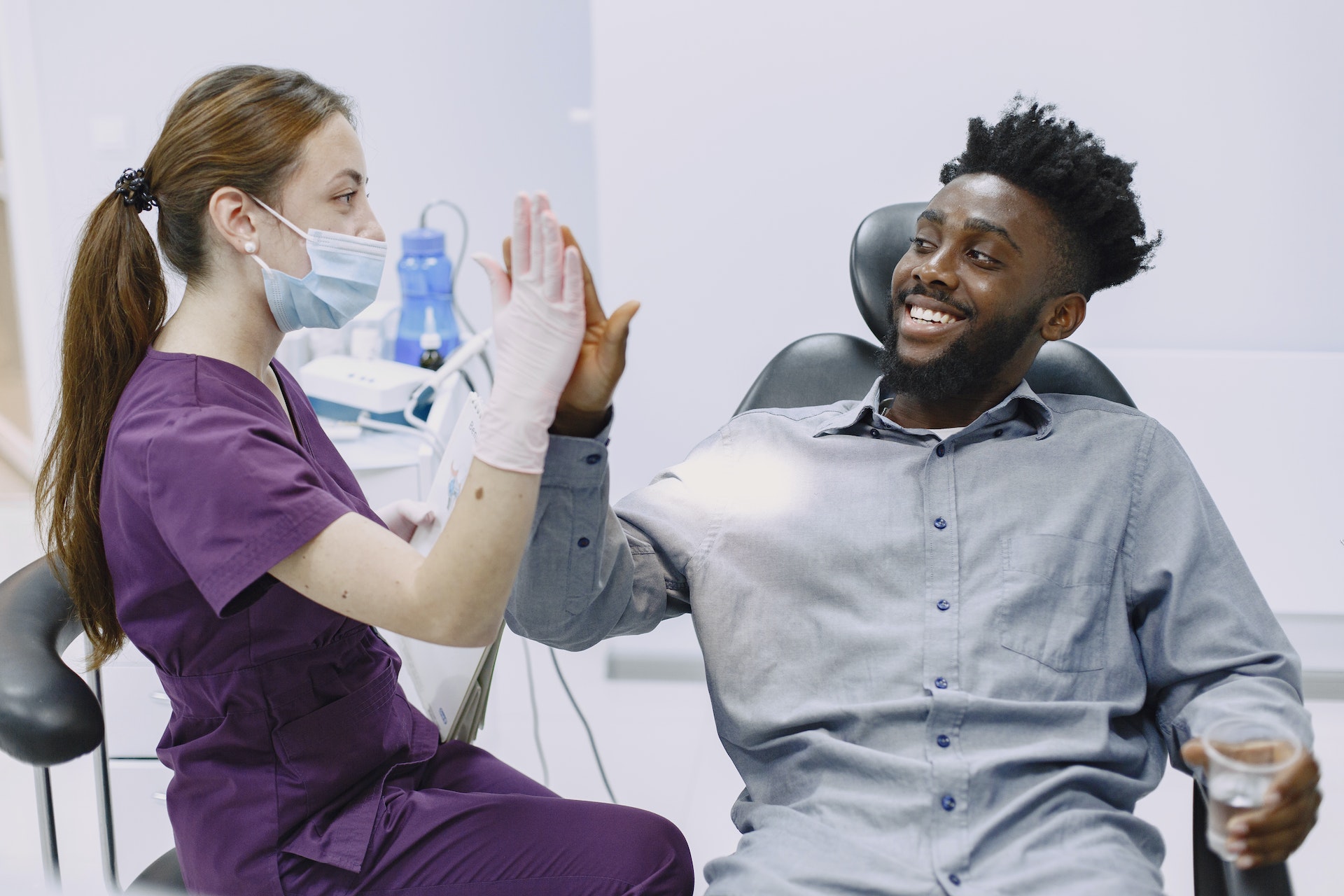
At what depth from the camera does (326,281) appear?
1.13 meters

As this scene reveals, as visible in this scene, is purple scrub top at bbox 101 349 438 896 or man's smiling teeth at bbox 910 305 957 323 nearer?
purple scrub top at bbox 101 349 438 896

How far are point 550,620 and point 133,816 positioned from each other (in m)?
0.90

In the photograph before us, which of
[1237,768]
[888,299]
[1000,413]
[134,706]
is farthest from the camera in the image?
[134,706]

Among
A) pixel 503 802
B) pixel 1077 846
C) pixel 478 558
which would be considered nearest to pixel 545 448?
pixel 478 558

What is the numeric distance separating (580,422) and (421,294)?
1.47 meters

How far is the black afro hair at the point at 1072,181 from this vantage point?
129 cm

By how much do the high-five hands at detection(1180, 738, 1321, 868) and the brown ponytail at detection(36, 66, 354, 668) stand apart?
1.03 metres

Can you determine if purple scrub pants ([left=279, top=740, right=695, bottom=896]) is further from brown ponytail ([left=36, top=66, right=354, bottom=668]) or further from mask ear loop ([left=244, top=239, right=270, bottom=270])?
mask ear loop ([left=244, top=239, right=270, bottom=270])

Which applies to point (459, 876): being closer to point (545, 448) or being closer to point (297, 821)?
point (297, 821)

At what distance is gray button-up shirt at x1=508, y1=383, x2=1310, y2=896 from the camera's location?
1049mm

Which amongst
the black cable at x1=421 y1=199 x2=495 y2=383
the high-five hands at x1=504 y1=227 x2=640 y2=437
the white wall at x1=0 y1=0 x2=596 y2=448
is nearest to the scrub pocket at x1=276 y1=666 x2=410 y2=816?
the high-five hands at x1=504 y1=227 x2=640 y2=437

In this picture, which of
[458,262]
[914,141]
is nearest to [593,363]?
[914,141]

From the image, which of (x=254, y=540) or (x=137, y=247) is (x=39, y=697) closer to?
(x=254, y=540)

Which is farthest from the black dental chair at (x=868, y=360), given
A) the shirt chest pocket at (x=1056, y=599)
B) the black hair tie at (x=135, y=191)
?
the black hair tie at (x=135, y=191)
